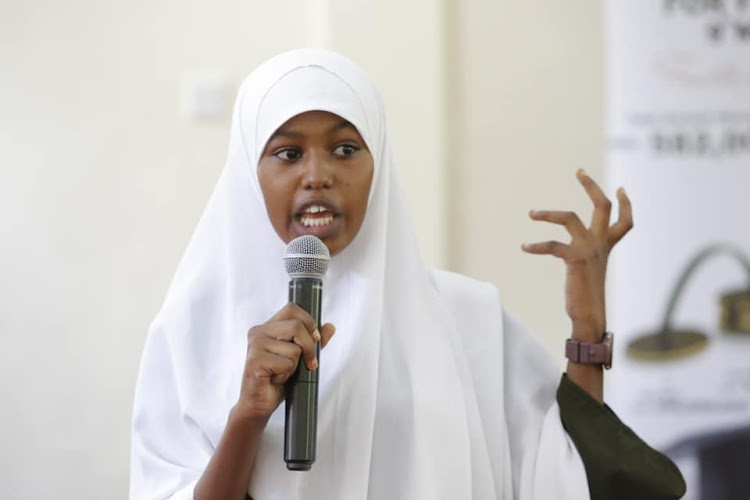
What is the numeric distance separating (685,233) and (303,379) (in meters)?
2.66

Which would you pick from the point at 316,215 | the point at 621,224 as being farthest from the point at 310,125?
the point at 621,224

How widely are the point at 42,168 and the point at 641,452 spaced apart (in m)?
2.66

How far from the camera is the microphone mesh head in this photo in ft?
4.93

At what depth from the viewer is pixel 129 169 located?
387 cm

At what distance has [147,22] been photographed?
3.87 m

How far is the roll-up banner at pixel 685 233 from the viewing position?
12.6ft

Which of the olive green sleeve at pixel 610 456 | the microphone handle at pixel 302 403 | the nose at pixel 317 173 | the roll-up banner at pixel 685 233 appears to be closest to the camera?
→ the microphone handle at pixel 302 403

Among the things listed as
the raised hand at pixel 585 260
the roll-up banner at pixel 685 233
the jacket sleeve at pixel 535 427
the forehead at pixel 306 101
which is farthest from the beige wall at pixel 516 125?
the forehead at pixel 306 101

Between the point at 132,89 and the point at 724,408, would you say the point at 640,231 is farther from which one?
the point at 132,89

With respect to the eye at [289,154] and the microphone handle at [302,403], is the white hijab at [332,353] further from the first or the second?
the microphone handle at [302,403]

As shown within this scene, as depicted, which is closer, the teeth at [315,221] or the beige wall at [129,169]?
the teeth at [315,221]

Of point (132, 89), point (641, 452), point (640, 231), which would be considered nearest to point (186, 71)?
point (132, 89)

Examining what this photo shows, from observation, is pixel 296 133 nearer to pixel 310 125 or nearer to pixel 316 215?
pixel 310 125

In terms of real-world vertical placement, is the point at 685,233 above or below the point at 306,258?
above
